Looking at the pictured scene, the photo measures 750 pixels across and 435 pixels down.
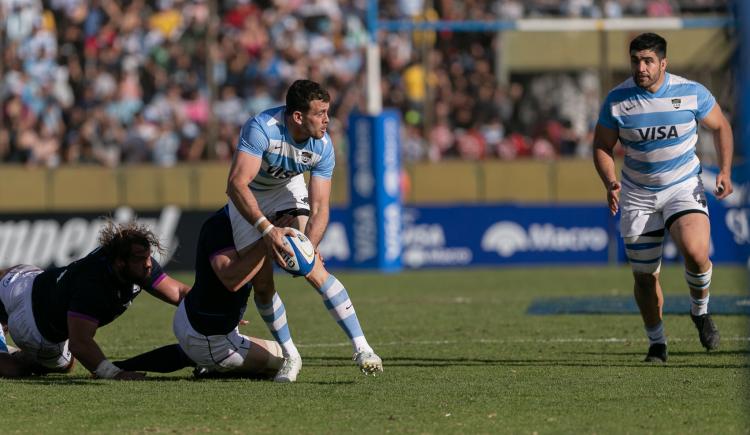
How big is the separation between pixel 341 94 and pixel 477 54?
8.89 feet

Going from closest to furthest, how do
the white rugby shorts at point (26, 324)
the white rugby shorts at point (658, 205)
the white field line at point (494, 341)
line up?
the white rugby shorts at point (26, 324) → the white rugby shorts at point (658, 205) → the white field line at point (494, 341)

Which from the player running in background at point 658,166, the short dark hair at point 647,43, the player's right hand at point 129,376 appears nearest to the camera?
the player's right hand at point 129,376

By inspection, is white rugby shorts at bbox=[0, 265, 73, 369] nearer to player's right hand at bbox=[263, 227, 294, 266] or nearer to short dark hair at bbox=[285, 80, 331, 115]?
player's right hand at bbox=[263, 227, 294, 266]

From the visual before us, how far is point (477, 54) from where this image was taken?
81.0 feet

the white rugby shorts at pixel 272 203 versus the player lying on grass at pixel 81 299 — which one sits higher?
the white rugby shorts at pixel 272 203

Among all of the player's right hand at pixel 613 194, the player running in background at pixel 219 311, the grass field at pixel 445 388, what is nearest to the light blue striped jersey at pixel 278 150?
the player running in background at pixel 219 311

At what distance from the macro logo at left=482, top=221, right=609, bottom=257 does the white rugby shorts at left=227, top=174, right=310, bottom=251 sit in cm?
1362

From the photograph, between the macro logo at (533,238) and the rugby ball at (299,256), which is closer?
the rugby ball at (299,256)

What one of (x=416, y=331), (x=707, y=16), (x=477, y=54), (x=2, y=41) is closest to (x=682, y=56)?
(x=707, y=16)

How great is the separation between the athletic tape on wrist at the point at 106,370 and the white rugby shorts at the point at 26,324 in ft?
1.47

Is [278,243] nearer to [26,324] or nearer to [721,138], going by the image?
[26,324]

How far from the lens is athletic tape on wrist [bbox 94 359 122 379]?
8.47m

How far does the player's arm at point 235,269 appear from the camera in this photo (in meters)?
8.29

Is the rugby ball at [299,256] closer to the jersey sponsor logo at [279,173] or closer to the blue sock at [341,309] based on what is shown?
the blue sock at [341,309]
